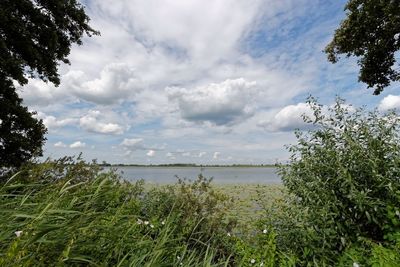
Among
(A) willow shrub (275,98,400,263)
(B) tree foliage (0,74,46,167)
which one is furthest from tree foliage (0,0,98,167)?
(A) willow shrub (275,98,400,263)

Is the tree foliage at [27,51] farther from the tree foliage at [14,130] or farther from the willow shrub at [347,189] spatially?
the willow shrub at [347,189]

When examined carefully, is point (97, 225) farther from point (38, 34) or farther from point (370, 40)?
point (370, 40)

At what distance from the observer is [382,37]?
45.0 ft

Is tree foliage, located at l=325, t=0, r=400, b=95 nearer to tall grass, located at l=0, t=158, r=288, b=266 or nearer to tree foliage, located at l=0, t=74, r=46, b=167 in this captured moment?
tall grass, located at l=0, t=158, r=288, b=266

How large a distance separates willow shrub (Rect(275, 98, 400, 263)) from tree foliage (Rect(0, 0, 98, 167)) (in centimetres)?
893

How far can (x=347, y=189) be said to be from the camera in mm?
5258

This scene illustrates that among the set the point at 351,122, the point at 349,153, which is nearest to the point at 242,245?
the point at 349,153

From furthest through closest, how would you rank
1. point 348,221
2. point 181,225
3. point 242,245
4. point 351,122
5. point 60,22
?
point 60,22
point 181,225
point 351,122
point 242,245
point 348,221

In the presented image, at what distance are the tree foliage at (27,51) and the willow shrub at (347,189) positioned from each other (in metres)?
8.93

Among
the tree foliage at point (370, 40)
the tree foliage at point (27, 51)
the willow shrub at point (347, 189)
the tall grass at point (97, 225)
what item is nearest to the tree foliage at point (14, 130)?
the tree foliage at point (27, 51)

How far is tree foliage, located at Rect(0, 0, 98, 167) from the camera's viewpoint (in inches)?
433

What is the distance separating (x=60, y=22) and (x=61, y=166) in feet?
25.4

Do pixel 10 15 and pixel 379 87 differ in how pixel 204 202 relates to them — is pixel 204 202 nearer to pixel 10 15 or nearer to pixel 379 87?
pixel 10 15

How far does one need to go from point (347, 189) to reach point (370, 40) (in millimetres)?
10962
